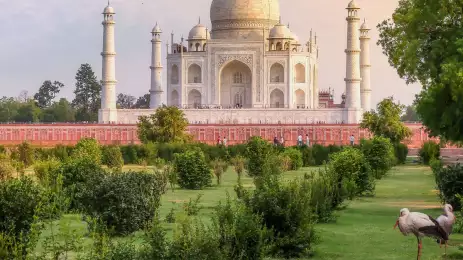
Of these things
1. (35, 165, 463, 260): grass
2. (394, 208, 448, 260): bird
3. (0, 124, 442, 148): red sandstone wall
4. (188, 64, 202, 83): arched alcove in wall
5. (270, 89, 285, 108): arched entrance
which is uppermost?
(188, 64, 202, 83): arched alcove in wall

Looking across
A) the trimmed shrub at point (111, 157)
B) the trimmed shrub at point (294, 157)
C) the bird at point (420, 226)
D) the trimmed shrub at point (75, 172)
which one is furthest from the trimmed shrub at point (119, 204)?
the trimmed shrub at point (294, 157)

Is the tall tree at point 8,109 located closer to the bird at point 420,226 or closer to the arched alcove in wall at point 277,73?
the arched alcove in wall at point 277,73

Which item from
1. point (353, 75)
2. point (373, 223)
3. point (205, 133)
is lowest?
point (373, 223)

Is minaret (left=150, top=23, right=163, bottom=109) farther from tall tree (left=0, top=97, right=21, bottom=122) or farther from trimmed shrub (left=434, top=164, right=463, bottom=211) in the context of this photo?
trimmed shrub (left=434, top=164, right=463, bottom=211)

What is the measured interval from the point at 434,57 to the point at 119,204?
15.3ft

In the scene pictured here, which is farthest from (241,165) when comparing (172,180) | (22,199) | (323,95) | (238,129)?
(323,95)

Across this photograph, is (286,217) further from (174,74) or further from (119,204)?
(174,74)

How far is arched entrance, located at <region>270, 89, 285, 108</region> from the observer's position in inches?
1815

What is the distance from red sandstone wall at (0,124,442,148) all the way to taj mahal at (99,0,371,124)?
218 cm

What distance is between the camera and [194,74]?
47.3 m

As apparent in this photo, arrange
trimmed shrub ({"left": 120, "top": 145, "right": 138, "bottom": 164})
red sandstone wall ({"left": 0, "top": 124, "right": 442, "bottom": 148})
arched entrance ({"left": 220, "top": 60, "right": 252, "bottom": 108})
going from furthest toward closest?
1. arched entrance ({"left": 220, "top": 60, "right": 252, "bottom": 108})
2. red sandstone wall ({"left": 0, "top": 124, "right": 442, "bottom": 148})
3. trimmed shrub ({"left": 120, "top": 145, "right": 138, "bottom": 164})

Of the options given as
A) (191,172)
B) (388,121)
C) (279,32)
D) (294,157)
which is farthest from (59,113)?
(191,172)

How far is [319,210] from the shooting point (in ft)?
35.4

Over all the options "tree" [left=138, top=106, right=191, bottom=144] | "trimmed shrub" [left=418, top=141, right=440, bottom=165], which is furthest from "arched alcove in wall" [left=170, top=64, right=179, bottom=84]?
"trimmed shrub" [left=418, top=141, right=440, bottom=165]
